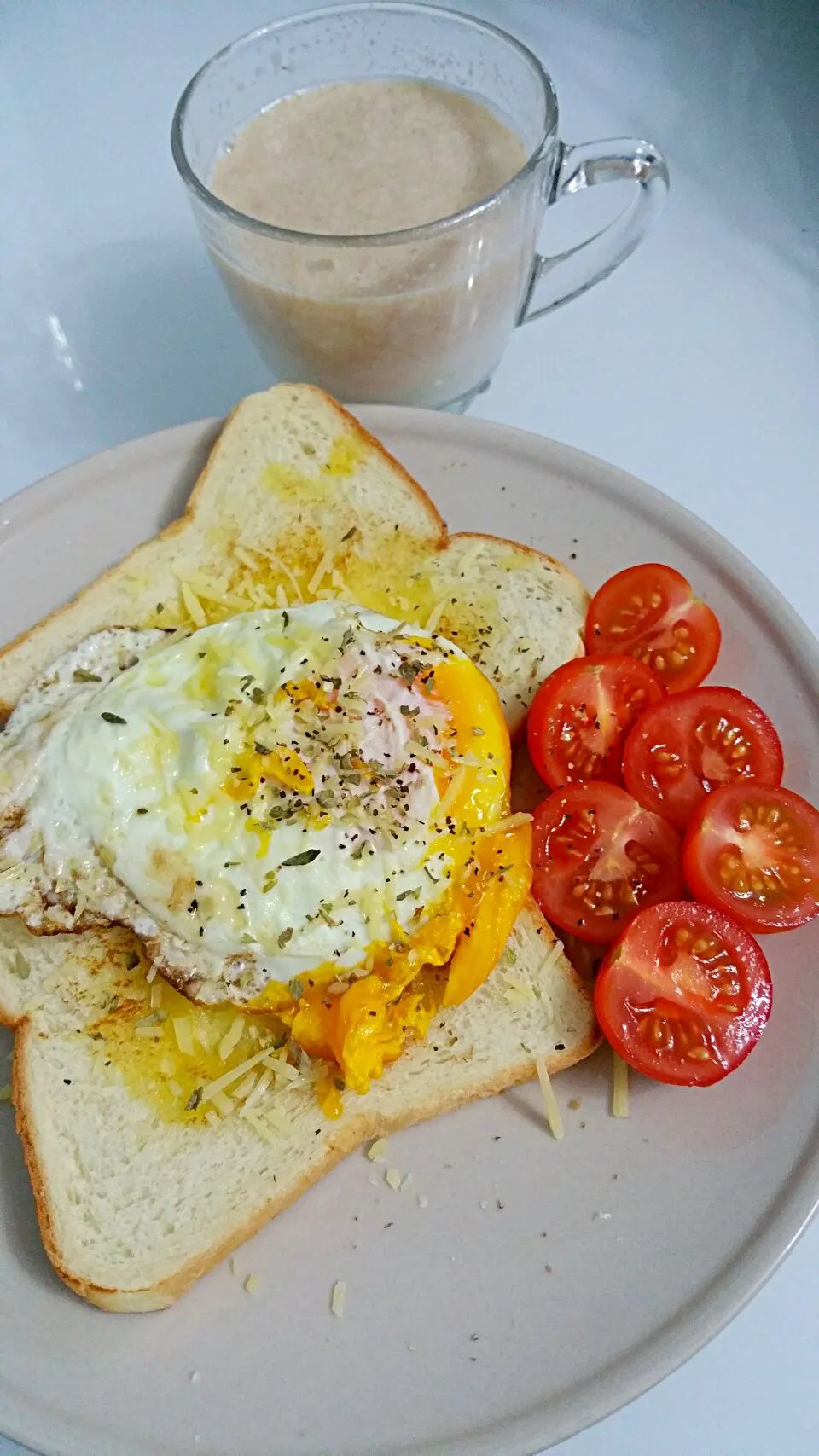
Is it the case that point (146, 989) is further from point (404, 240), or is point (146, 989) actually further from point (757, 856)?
point (404, 240)

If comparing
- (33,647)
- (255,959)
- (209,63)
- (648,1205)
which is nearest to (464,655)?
(255,959)

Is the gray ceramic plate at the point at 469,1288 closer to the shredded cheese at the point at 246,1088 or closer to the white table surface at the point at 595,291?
the shredded cheese at the point at 246,1088

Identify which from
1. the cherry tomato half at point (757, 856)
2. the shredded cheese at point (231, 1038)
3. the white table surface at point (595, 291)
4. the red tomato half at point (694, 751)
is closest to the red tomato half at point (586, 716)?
the red tomato half at point (694, 751)

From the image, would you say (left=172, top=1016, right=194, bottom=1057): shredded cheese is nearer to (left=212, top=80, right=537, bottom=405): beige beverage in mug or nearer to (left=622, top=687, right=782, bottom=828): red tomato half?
(left=622, top=687, right=782, bottom=828): red tomato half

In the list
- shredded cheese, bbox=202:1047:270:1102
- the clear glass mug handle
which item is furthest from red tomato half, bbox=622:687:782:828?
the clear glass mug handle

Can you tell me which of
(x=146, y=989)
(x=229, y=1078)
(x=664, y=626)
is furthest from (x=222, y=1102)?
(x=664, y=626)

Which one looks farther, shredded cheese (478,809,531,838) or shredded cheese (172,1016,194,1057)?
shredded cheese (478,809,531,838)

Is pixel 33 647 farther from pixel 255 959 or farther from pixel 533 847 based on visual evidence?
pixel 533 847
